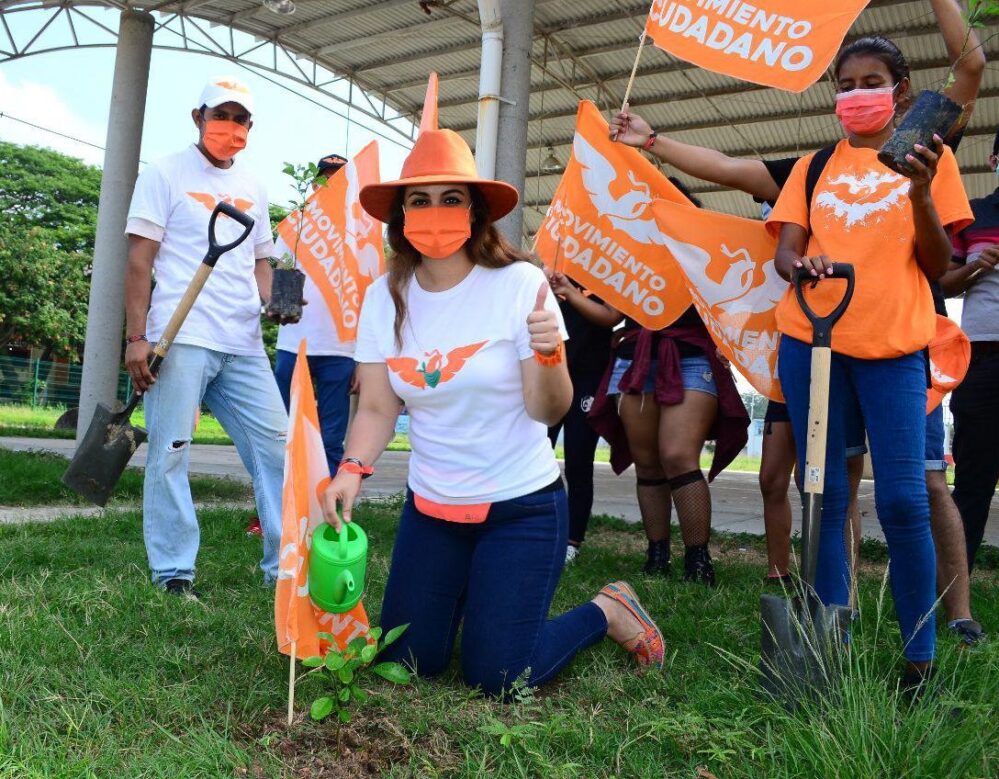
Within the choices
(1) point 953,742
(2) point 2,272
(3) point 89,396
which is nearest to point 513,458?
(1) point 953,742

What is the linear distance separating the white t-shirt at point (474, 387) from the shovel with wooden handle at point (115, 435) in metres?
1.18

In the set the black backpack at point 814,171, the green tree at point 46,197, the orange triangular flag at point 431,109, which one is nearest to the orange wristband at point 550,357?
the orange triangular flag at point 431,109

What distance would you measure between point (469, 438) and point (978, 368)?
2.31m

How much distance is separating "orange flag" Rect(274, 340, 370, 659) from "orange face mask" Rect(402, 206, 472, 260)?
52cm

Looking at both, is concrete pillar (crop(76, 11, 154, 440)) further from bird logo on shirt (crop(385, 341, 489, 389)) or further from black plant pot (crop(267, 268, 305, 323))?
bird logo on shirt (crop(385, 341, 489, 389))

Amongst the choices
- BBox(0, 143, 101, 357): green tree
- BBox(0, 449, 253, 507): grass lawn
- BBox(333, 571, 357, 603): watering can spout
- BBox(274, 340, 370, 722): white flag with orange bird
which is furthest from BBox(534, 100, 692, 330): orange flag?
BBox(0, 143, 101, 357): green tree

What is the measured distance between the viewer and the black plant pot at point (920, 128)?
8.32ft

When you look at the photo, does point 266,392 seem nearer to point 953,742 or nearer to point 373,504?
point 953,742

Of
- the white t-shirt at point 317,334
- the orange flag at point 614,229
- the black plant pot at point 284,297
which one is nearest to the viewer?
the black plant pot at point 284,297

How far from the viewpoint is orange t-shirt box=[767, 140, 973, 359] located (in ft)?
9.49

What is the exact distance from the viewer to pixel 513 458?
3.06 meters

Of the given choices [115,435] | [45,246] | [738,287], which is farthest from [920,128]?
[45,246]

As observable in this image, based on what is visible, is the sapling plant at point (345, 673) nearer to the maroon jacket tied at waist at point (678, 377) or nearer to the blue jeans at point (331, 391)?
the maroon jacket tied at waist at point (678, 377)

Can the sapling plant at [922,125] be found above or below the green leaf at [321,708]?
above
